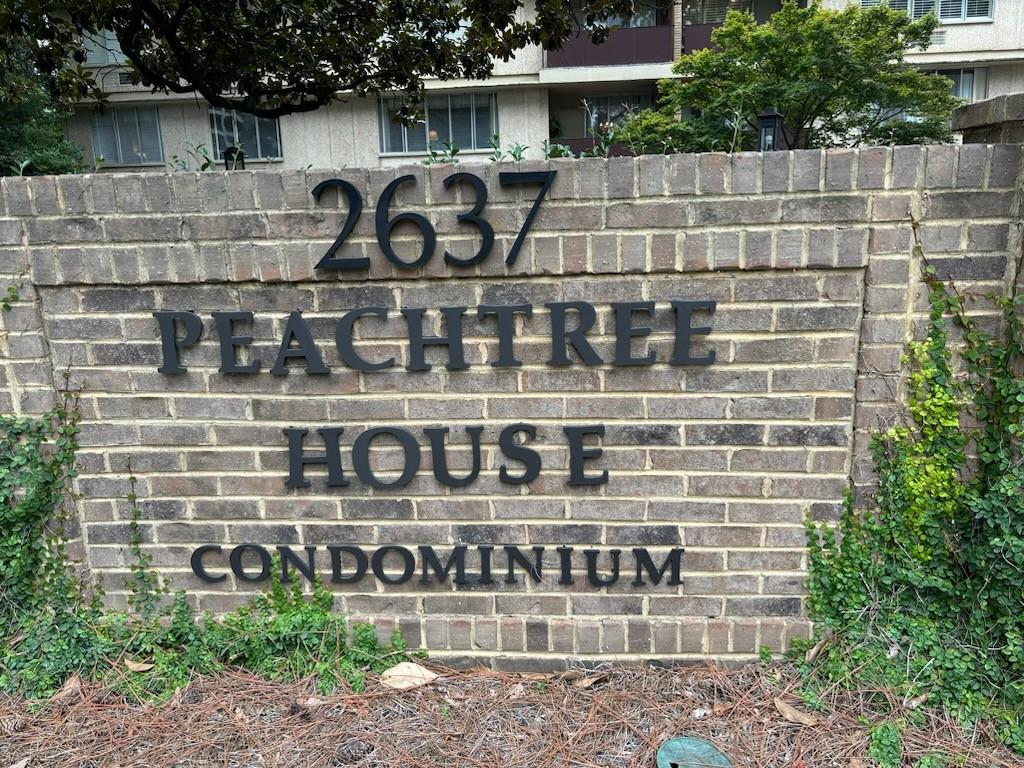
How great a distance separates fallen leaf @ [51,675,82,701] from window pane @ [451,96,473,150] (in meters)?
15.4

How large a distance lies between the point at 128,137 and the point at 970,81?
20233 mm

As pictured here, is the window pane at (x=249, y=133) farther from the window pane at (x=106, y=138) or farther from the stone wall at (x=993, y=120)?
the stone wall at (x=993, y=120)

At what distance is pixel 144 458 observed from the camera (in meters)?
2.52

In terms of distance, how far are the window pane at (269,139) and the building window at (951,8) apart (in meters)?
14.0

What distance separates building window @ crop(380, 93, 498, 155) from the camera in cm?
1611

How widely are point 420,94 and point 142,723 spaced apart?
213 inches

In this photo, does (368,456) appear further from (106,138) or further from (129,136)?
(106,138)

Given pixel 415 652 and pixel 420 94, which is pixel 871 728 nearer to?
pixel 415 652

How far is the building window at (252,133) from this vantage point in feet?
53.0

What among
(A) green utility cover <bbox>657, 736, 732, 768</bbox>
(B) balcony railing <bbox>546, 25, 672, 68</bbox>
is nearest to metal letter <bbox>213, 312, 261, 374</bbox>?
(A) green utility cover <bbox>657, 736, 732, 768</bbox>

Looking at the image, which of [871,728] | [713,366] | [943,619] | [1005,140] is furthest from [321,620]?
[1005,140]

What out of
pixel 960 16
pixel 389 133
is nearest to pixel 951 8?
pixel 960 16

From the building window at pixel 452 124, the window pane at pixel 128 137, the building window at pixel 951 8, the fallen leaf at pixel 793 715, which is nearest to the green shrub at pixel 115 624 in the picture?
the fallen leaf at pixel 793 715

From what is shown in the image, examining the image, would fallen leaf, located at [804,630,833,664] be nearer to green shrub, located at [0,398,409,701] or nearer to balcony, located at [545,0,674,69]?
green shrub, located at [0,398,409,701]
